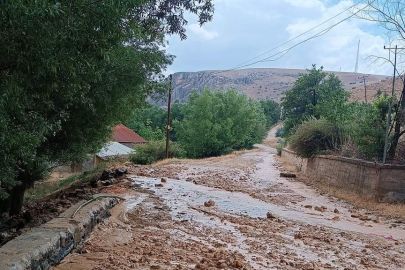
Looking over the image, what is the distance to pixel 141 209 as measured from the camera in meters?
9.59

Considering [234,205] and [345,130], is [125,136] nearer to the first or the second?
[345,130]

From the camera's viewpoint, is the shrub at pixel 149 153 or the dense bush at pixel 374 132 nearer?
the dense bush at pixel 374 132

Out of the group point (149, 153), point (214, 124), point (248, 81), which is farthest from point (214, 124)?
point (248, 81)

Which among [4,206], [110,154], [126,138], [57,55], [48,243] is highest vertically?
[57,55]

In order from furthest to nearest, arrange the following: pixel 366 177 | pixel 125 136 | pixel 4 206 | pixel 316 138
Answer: pixel 125 136, pixel 316 138, pixel 366 177, pixel 4 206

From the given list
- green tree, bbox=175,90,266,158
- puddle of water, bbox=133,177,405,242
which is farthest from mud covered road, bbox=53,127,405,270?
green tree, bbox=175,90,266,158

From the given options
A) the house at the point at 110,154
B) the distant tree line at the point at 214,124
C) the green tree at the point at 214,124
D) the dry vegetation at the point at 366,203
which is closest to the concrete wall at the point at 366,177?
the dry vegetation at the point at 366,203

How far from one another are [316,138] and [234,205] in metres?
9.64

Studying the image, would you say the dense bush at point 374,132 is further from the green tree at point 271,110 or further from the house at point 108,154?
the green tree at point 271,110

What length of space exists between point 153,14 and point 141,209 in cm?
476

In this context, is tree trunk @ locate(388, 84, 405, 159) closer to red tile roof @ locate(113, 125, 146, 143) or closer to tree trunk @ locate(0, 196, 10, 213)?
tree trunk @ locate(0, 196, 10, 213)

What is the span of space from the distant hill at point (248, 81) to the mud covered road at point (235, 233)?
9395cm

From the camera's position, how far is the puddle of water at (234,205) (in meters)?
9.05

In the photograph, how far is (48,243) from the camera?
491 cm
